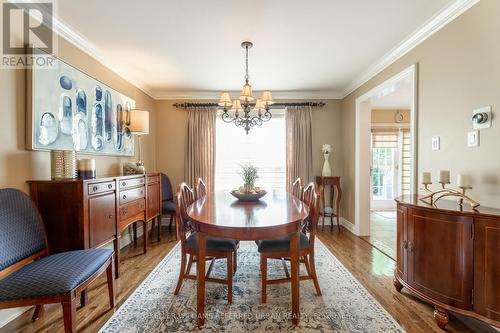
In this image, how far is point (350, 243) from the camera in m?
3.55

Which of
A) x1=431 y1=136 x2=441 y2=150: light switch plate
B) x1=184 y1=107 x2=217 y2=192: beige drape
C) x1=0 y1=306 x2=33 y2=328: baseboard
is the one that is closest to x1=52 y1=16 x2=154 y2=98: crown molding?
x1=184 y1=107 x2=217 y2=192: beige drape

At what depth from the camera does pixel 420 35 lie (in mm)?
2426

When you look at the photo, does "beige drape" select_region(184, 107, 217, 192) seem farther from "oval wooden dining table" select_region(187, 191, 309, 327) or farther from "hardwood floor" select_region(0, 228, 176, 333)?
"oval wooden dining table" select_region(187, 191, 309, 327)

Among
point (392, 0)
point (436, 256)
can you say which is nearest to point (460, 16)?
point (392, 0)

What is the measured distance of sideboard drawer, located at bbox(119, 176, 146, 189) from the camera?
2672 mm

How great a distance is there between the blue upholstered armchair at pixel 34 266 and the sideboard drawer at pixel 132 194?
0.84m

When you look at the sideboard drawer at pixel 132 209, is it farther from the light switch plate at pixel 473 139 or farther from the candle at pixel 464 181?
the light switch plate at pixel 473 139

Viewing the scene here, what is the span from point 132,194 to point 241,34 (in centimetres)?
220

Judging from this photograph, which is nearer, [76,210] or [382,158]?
[76,210]

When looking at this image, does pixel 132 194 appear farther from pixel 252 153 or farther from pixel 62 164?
pixel 252 153

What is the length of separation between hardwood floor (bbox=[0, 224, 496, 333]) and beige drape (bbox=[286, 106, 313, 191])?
4.43 feet

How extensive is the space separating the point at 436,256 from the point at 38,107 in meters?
3.37

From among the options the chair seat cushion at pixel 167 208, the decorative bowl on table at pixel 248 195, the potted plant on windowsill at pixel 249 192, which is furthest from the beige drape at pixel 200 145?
the decorative bowl on table at pixel 248 195
